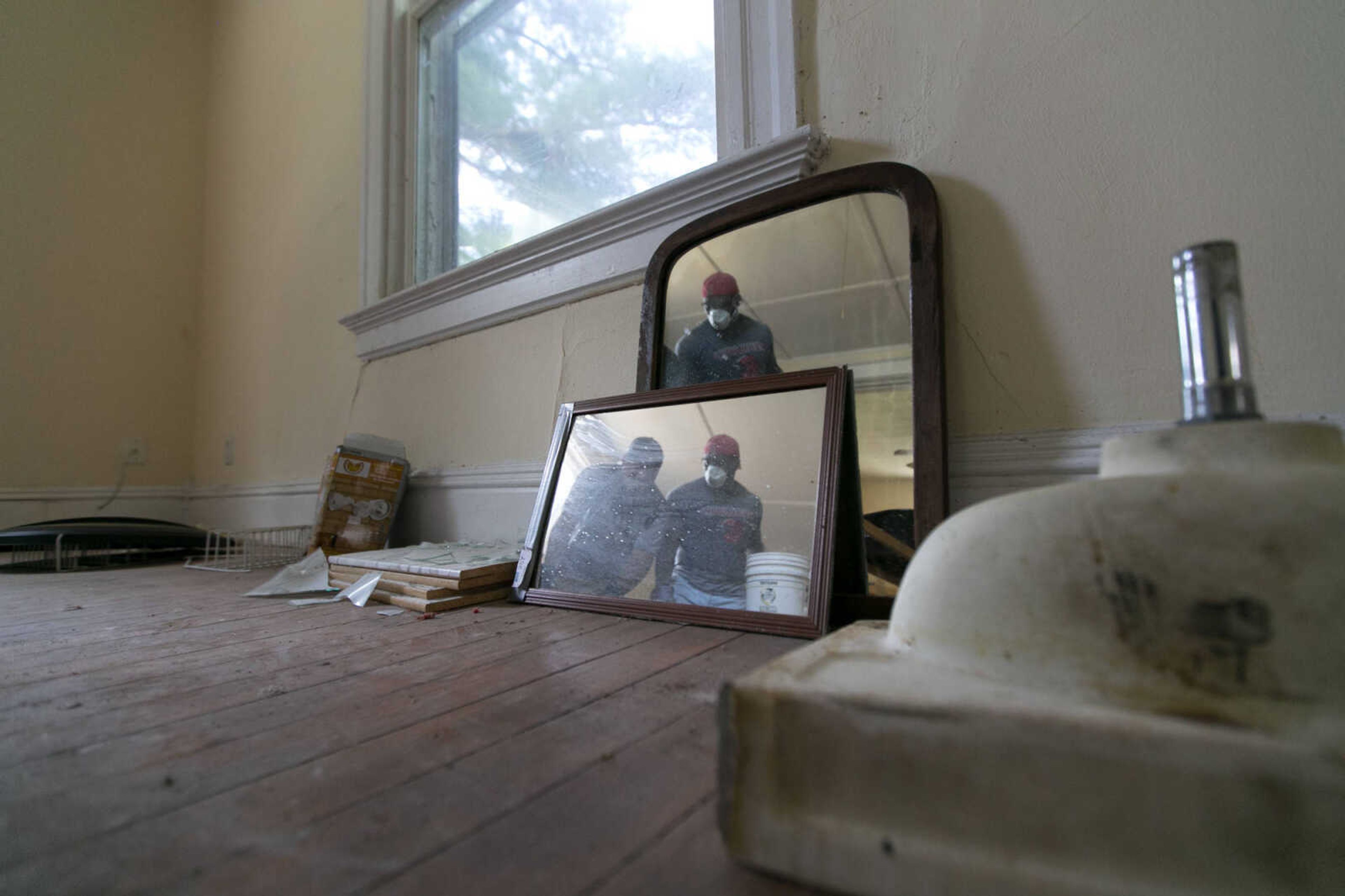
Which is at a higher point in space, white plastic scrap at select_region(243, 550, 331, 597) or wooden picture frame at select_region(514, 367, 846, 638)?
wooden picture frame at select_region(514, 367, 846, 638)

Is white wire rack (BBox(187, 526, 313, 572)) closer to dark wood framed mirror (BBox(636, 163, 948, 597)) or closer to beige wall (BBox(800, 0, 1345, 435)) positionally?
dark wood framed mirror (BBox(636, 163, 948, 597))

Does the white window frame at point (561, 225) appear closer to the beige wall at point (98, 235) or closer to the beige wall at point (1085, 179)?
the beige wall at point (1085, 179)

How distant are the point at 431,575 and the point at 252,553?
1.17 metres

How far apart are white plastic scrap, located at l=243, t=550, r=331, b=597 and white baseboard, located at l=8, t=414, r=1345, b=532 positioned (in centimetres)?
36

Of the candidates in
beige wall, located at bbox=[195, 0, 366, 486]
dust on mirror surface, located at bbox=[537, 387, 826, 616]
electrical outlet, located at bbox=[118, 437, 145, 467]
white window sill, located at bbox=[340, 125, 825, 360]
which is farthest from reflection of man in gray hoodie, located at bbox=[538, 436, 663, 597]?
electrical outlet, located at bbox=[118, 437, 145, 467]

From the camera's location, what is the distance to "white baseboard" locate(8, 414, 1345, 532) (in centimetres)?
88

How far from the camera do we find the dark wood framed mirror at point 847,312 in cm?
92

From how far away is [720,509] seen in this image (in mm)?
979

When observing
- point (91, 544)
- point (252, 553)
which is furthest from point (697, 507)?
point (91, 544)

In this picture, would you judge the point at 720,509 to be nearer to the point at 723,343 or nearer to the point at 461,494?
the point at 723,343

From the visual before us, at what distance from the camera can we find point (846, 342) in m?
1.03

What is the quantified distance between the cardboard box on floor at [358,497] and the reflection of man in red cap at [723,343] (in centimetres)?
98

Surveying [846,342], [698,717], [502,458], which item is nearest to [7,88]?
[502,458]

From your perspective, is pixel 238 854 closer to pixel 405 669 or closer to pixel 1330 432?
pixel 405 669
